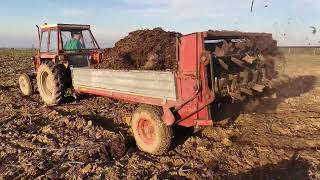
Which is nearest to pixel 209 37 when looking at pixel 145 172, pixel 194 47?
pixel 194 47

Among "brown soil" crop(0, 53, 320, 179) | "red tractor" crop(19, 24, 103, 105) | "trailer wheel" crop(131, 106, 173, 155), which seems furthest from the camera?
"red tractor" crop(19, 24, 103, 105)

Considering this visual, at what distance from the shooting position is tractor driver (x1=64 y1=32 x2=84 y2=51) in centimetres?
930

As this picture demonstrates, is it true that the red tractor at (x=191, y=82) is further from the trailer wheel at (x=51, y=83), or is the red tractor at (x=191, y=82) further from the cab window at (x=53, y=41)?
the cab window at (x=53, y=41)

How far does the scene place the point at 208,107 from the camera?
5.28 m

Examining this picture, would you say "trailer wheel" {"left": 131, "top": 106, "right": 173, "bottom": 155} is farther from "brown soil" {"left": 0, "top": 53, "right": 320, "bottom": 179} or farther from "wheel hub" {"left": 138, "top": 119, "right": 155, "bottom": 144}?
"brown soil" {"left": 0, "top": 53, "right": 320, "bottom": 179}

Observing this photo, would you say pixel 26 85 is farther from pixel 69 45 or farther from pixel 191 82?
pixel 191 82

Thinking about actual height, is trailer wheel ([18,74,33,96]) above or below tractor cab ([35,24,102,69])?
below

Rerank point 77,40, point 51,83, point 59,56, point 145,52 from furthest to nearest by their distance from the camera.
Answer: point 77,40
point 59,56
point 51,83
point 145,52

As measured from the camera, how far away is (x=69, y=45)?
9336mm

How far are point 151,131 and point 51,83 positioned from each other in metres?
3.89

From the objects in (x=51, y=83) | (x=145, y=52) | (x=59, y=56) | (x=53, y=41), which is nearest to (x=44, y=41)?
(x=53, y=41)

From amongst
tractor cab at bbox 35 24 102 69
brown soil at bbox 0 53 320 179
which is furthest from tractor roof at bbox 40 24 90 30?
brown soil at bbox 0 53 320 179

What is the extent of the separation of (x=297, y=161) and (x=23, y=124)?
205 inches

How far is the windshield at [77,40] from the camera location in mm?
9270
